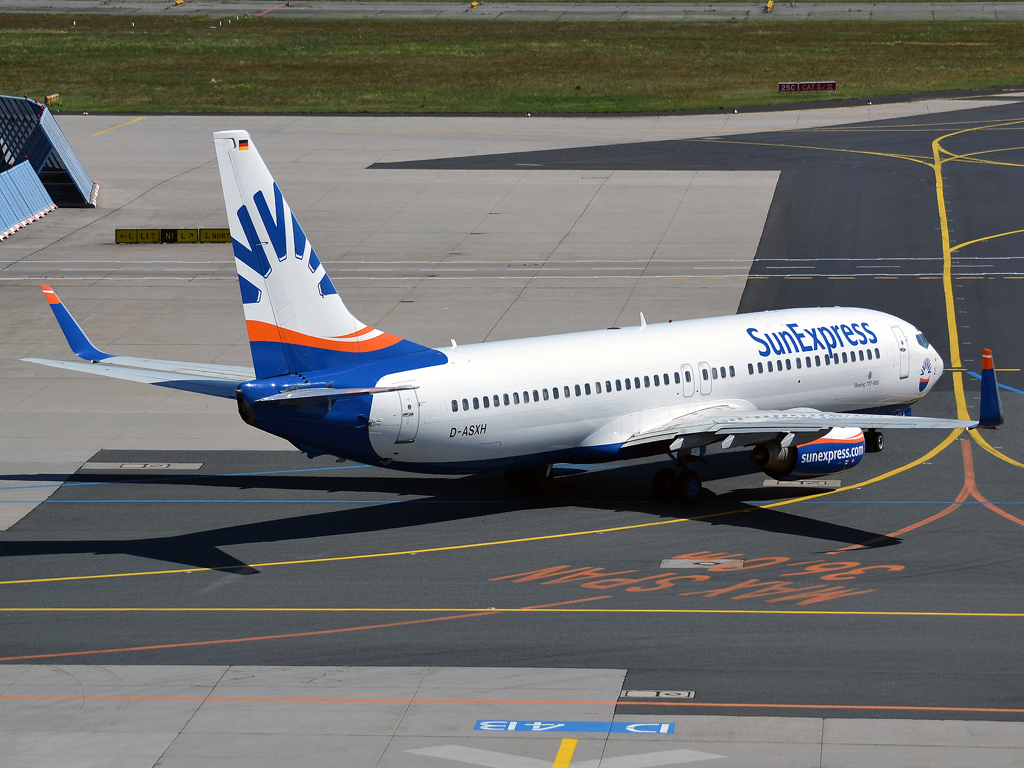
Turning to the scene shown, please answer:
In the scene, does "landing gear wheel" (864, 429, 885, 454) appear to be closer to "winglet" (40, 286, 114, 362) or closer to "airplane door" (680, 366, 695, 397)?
"airplane door" (680, 366, 695, 397)

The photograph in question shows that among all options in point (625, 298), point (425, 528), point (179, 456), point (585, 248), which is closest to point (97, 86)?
point (585, 248)

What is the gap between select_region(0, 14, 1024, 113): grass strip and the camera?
115 m

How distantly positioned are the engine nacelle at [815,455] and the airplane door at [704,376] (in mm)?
2366

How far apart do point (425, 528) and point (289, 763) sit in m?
13.1

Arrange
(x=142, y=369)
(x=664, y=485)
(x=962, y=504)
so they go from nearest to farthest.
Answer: (x=142, y=369), (x=962, y=504), (x=664, y=485)

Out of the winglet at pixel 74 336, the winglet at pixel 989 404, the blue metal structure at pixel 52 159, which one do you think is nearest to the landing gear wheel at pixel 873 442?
the winglet at pixel 989 404

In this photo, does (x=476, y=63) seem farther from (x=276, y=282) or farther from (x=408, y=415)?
(x=276, y=282)

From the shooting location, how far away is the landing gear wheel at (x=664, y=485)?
40.1 metres

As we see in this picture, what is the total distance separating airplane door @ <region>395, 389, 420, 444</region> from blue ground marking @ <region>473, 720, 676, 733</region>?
1102 centimetres

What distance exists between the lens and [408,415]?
3644 cm

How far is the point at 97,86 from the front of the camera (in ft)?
406

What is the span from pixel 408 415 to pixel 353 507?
16.6ft

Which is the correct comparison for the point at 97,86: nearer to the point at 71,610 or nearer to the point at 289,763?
the point at 71,610

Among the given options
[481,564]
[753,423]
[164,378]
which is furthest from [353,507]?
[753,423]
